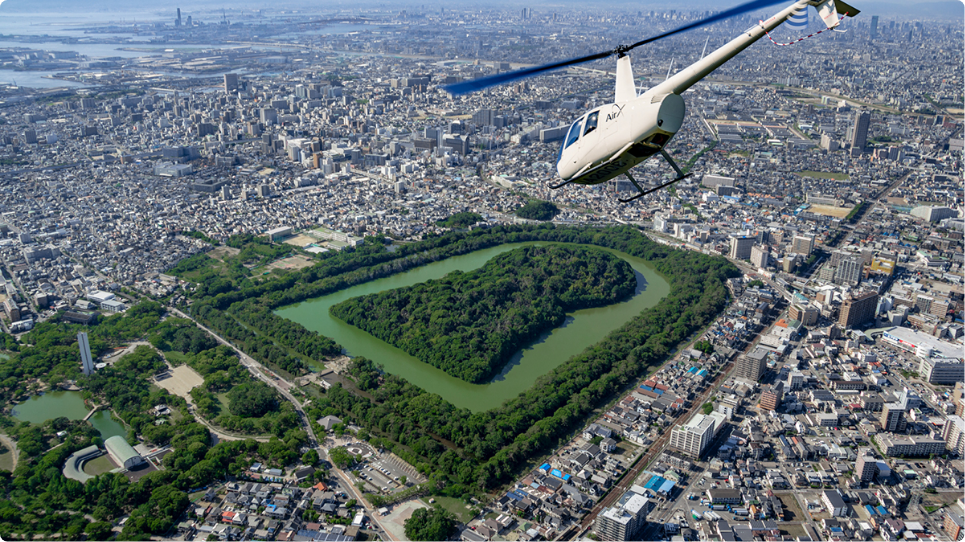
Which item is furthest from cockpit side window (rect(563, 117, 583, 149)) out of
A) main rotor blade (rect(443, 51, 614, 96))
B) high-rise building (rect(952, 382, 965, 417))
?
high-rise building (rect(952, 382, 965, 417))

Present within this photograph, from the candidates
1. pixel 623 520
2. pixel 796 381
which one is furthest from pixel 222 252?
pixel 796 381

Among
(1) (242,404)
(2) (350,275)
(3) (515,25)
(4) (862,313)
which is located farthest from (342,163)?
(3) (515,25)

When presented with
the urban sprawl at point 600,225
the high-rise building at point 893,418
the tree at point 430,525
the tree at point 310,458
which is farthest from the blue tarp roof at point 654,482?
the tree at point 310,458

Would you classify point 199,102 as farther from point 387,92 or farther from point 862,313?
point 862,313

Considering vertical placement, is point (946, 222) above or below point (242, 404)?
above

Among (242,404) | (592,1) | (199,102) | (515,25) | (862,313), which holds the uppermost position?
(592,1)

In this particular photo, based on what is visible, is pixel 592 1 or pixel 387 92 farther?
pixel 592 1
